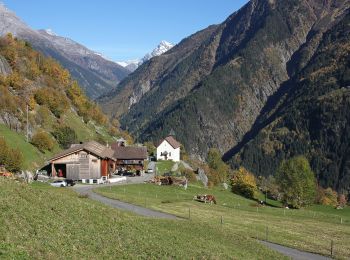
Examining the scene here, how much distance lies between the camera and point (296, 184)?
127625 mm

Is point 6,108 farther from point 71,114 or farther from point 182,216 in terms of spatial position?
point 182,216

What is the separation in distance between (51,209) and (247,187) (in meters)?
104

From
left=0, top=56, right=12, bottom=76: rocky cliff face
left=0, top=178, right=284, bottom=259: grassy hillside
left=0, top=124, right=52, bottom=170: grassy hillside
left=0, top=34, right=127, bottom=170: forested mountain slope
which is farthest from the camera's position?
left=0, top=56, right=12, bottom=76: rocky cliff face

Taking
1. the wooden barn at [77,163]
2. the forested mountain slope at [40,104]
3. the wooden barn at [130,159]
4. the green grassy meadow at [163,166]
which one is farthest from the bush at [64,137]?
the green grassy meadow at [163,166]

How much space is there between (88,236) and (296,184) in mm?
104854

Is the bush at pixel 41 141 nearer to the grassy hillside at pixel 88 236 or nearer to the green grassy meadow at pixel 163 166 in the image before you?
the green grassy meadow at pixel 163 166

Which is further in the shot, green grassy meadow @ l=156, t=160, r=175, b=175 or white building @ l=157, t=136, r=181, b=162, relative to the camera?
white building @ l=157, t=136, r=181, b=162

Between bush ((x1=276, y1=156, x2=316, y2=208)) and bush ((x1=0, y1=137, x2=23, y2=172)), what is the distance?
7346 cm

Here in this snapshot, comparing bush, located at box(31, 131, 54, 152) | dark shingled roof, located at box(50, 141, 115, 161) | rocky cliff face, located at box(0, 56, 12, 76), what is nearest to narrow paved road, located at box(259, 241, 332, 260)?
dark shingled roof, located at box(50, 141, 115, 161)

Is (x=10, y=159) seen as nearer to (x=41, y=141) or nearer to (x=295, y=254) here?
(x=41, y=141)

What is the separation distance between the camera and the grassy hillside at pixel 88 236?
2581 centimetres

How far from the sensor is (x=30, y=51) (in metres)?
144

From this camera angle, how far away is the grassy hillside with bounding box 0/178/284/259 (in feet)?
84.7

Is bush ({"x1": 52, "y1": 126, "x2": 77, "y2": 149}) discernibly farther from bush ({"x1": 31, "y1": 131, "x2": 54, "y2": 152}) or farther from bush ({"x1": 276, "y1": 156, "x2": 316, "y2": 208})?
bush ({"x1": 276, "y1": 156, "x2": 316, "y2": 208})
